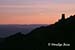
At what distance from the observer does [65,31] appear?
24.8 meters

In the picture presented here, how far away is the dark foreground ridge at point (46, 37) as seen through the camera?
2364 centimetres

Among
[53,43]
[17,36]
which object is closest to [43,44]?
[53,43]

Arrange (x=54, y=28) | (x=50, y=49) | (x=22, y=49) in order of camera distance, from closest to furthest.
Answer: (x=50, y=49)
(x=22, y=49)
(x=54, y=28)

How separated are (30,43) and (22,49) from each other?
102 cm

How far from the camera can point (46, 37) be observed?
24.5 metres

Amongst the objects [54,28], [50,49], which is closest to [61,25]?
[54,28]

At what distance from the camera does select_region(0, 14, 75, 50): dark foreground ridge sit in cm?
2364

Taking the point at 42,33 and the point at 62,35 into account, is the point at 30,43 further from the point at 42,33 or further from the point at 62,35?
the point at 62,35

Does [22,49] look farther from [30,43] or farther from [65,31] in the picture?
[65,31]

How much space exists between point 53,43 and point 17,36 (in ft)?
18.4

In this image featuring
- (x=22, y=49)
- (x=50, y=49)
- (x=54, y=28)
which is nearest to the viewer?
(x=50, y=49)

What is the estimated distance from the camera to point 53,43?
75.6 feet

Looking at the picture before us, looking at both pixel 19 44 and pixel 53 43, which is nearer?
pixel 53 43

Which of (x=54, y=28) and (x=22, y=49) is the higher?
(x=54, y=28)
